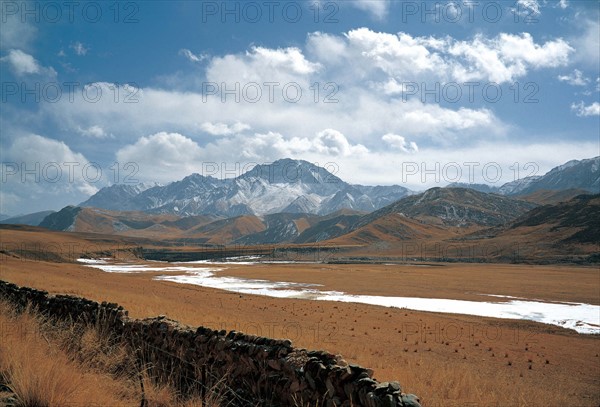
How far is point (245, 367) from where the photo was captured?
852cm

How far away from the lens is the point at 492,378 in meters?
15.1

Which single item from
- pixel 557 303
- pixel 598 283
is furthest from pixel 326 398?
pixel 598 283

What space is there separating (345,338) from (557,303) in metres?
31.5

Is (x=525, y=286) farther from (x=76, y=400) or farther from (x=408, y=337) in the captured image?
(x=76, y=400)

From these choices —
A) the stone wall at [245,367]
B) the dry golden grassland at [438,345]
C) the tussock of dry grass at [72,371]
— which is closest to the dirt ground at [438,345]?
the dry golden grassland at [438,345]

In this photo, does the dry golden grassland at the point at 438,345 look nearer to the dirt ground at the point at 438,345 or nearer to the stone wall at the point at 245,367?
the dirt ground at the point at 438,345

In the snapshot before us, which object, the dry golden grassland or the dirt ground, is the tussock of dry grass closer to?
the dry golden grassland

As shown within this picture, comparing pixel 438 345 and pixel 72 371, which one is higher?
pixel 72 371

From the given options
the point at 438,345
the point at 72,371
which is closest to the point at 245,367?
the point at 72,371

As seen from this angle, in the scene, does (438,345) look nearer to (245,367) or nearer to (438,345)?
(438,345)

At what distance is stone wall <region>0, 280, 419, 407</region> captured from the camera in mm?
Answer: 6559

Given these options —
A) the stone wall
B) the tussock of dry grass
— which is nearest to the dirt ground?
the stone wall

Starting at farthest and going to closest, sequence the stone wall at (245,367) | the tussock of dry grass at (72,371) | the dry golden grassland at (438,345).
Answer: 1. the dry golden grassland at (438,345)
2. the stone wall at (245,367)
3. the tussock of dry grass at (72,371)

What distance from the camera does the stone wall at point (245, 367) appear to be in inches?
258
